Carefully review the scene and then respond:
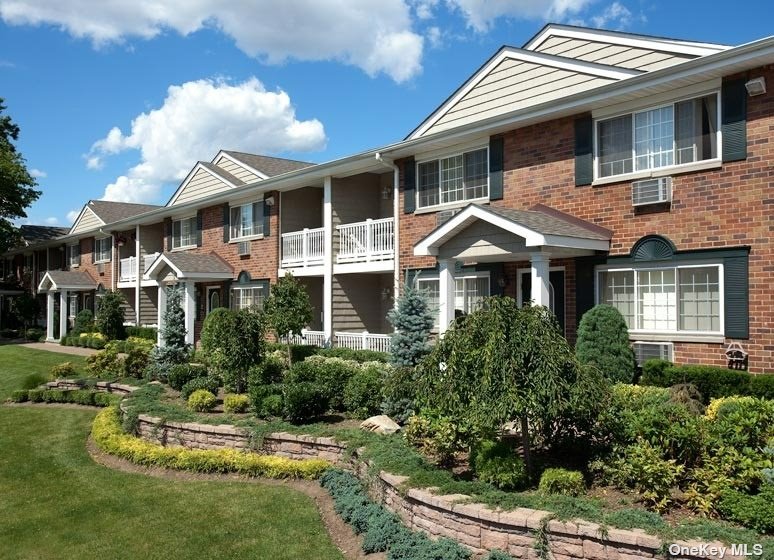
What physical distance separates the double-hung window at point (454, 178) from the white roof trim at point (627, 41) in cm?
397

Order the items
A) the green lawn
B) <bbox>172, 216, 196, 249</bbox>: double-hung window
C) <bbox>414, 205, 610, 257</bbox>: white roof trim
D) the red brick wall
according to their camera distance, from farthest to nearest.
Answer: <bbox>172, 216, 196, 249</bbox>: double-hung window
<bbox>414, 205, 610, 257</bbox>: white roof trim
the red brick wall
the green lawn

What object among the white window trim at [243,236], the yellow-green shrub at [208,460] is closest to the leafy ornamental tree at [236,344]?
the yellow-green shrub at [208,460]

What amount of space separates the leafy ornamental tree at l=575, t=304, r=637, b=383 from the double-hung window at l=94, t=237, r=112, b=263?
2837 centimetres

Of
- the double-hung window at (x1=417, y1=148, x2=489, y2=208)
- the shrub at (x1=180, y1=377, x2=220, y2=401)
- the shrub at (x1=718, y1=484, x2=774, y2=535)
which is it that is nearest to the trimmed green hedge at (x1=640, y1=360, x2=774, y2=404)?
the shrub at (x1=718, y1=484, x2=774, y2=535)

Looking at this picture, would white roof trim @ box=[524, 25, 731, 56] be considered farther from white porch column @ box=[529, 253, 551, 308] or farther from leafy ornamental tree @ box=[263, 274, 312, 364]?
leafy ornamental tree @ box=[263, 274, 312, 364]

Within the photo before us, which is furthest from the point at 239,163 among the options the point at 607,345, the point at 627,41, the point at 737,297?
the point at 737,297

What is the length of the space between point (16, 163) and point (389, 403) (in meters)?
33.7

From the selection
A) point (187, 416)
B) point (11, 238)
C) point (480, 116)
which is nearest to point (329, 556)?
point (187, 416)

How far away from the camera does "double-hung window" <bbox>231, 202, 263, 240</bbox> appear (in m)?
22.0

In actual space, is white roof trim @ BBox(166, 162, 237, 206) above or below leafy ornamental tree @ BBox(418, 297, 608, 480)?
above

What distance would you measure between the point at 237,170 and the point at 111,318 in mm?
9123

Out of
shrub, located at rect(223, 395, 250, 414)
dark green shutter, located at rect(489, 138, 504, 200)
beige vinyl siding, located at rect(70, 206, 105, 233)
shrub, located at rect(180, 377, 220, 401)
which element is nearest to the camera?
shrub, located at rect(223, 395, 250, 414)

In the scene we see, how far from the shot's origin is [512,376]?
6.56 meters

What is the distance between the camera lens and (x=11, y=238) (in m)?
36.1
